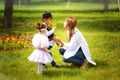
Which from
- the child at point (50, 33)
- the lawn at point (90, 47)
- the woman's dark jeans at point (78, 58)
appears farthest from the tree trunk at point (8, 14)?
the woman's dark jeans at point (78, 58)

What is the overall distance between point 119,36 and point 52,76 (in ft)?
2.73

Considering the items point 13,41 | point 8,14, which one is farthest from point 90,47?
point 8,14

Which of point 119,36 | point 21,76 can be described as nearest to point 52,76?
point 21,76

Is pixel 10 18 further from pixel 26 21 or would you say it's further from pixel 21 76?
pixel 21 76

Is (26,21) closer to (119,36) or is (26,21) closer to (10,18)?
(10,18)

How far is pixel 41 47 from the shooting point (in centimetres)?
A: 783

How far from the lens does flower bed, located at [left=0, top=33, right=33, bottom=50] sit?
322 inches

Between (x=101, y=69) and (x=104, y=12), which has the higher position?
(x=104, y=12)

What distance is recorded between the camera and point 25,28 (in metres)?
8.16

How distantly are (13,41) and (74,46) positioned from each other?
707 mm

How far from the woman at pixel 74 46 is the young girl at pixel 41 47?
0.71 ft

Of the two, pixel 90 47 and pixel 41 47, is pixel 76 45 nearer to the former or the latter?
pixel 90 47

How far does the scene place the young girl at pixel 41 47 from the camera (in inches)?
308

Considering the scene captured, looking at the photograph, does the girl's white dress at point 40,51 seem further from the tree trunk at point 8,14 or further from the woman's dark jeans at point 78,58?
the tree trunk at point 8,14
